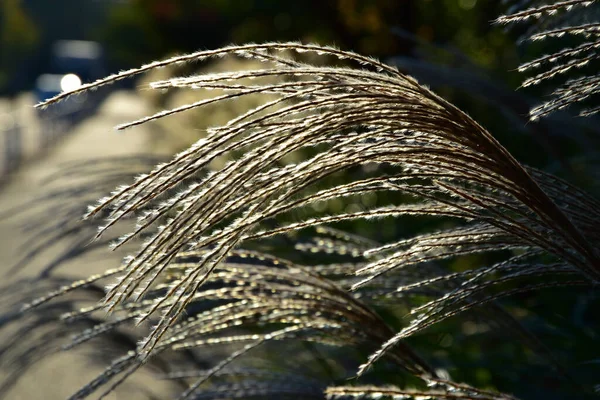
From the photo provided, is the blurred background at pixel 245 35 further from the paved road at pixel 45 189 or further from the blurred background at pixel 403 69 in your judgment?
the paved road at pixel 45 189

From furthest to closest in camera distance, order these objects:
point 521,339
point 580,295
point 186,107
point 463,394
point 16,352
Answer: point 16,352 → point 580,295 → point 521,339 → point 463,394 → point 186,107

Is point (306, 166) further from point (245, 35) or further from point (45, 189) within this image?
point (245, 35)

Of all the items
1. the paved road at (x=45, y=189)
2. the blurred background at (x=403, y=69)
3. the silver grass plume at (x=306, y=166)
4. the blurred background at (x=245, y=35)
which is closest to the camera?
the silver grass plume at (x=306, y=166)

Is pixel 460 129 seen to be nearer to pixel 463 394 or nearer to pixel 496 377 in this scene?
pixel 463 394

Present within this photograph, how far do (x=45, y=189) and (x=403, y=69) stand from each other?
2.43 metres

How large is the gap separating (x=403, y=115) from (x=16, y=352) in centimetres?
213

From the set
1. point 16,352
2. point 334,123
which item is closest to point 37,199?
point 16,352

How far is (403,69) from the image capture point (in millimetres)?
4664

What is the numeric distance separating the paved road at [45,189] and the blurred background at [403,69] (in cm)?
6

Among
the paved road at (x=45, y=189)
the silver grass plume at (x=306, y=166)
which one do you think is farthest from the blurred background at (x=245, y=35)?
the paved road at (x=45, y=189)

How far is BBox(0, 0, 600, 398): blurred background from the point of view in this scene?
294 centimetres

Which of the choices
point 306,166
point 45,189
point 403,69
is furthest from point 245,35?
point 306,166

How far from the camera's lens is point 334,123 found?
1456 millimetres

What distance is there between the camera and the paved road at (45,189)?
6059 millimetres
